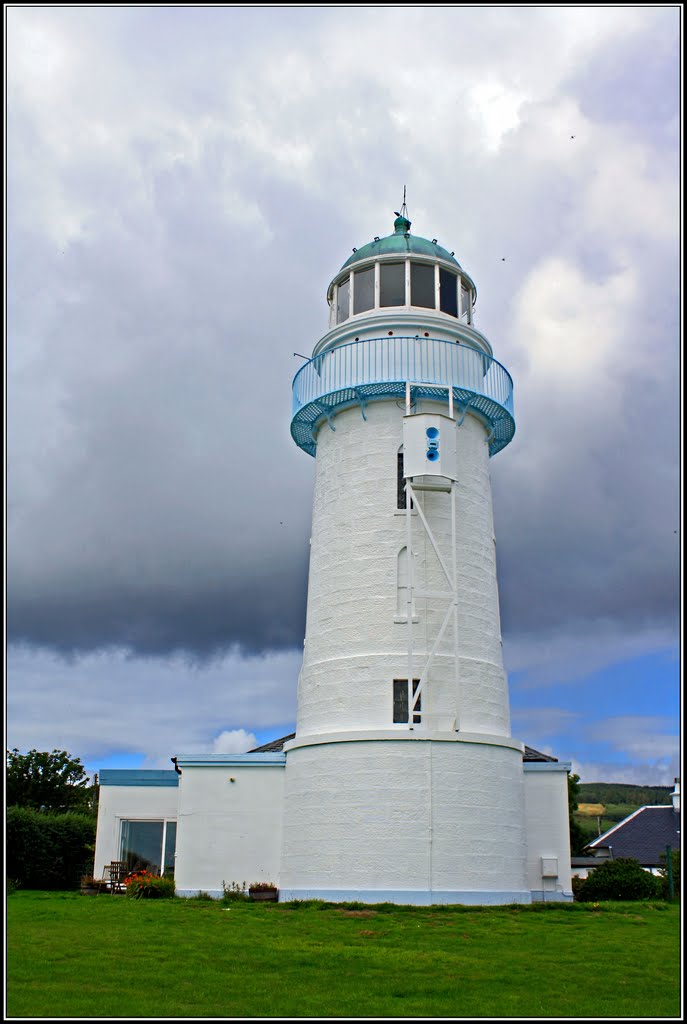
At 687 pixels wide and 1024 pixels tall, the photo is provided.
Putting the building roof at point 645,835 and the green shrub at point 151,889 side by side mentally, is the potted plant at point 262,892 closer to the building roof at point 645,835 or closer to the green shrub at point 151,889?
the green shrub at point 151,889

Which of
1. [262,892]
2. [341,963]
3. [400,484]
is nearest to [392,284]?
[400,484]

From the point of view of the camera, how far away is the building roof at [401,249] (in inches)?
999

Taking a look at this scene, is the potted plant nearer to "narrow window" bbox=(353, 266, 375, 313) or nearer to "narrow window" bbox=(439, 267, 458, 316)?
"narrow window" bbox=(353, 266, 375, 313)

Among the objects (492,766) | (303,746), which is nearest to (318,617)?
(303,746)

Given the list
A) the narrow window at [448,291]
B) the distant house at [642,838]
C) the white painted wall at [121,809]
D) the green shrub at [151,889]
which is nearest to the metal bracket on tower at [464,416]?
the narrow window at [448,291]

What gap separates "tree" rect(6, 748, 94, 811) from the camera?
4878 centimetres

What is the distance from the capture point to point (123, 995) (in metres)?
9.66

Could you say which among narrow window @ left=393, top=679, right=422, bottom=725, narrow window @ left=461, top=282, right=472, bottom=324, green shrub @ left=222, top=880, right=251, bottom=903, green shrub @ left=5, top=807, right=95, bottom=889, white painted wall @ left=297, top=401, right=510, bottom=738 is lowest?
green shrub @ left=5, top=807, right=95, bottom=889

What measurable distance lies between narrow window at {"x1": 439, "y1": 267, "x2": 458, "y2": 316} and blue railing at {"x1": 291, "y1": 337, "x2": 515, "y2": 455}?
1705mm

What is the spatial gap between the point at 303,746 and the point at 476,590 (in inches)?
224

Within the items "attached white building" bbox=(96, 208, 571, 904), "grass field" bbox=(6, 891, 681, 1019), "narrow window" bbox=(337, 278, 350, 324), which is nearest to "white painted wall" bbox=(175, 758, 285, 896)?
"attached white building" bbox=(96, 208, 571, 904)

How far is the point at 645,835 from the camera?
54.1m

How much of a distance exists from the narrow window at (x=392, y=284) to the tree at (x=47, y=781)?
112 ft

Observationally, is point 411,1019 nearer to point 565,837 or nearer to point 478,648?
point 478,648
